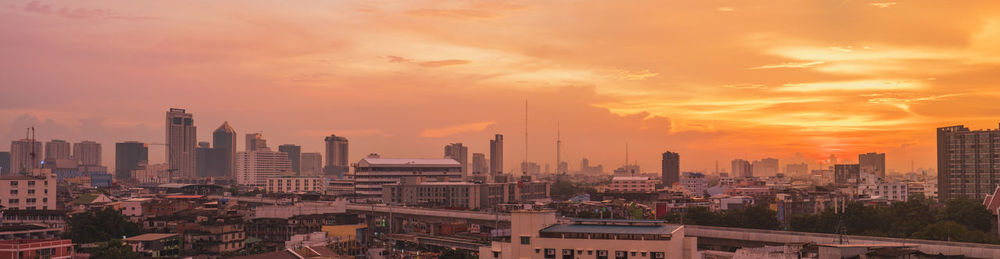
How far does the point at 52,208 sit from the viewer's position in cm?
11250

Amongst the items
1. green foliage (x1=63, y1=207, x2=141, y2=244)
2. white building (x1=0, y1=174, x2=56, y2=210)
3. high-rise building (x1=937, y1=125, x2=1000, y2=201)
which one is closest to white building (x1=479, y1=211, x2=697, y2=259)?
green foliage (x1=63, y1=207, x2=141, y2=244)

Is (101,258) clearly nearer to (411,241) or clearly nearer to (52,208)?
(411,241)

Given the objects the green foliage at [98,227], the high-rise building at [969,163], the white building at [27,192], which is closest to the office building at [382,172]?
the white building at [27,192]

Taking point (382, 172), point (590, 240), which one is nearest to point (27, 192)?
point (382, 172)

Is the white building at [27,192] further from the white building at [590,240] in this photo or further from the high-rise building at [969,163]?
the high-rise building at [969,163]

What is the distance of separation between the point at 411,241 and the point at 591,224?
160 feet

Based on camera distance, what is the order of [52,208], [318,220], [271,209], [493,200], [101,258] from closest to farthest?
[101,258] < [318,220] < [271,209] < [52,208] < [493,200]

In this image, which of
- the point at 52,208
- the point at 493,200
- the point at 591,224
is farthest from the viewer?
the point at 493,200

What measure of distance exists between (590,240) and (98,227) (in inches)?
2245

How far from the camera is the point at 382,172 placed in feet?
592

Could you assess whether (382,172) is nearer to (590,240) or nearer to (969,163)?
(969,163)

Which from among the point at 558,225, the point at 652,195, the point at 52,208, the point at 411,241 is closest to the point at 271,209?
the point at 411,241

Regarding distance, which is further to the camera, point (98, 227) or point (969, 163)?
point (969, 163)

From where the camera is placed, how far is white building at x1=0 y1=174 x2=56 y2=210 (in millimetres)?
105625
